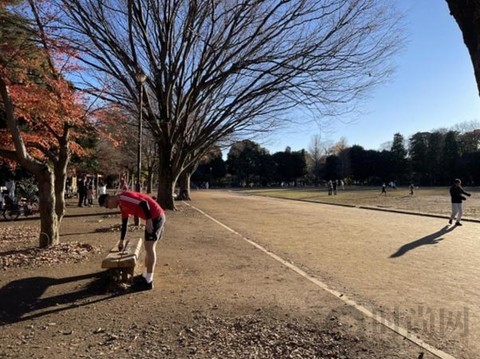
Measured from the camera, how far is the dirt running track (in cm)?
470

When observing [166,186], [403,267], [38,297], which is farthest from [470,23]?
[166,186]

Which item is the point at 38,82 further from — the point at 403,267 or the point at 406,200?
the point at 406,200

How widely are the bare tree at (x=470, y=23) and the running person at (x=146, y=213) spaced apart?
178 inches

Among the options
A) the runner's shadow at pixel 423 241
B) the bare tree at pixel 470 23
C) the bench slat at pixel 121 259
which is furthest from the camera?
the runner's shadow at pixel 423 241

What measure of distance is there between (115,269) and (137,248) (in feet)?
3.37

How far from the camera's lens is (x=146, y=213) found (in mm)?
5984

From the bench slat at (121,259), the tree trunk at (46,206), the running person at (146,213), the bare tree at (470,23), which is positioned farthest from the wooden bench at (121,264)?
the bare tree at (470,23)

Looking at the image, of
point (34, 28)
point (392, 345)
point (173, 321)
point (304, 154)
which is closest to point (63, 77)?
point (34, 28)

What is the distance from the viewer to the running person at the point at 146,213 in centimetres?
596

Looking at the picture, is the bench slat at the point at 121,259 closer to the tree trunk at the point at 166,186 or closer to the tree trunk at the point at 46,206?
the tree trunk at the point at 46,206

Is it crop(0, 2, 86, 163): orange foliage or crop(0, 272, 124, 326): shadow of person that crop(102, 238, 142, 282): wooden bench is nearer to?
crop(0, 272, 124, 326): shadow of person

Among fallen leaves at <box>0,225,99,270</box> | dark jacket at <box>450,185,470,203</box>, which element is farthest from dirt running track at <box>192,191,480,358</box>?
fallen leaves at <box>0,225,99,270</box>

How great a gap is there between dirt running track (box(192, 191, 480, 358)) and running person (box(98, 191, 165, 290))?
2.28 m

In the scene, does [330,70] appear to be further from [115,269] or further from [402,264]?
[115,269]
